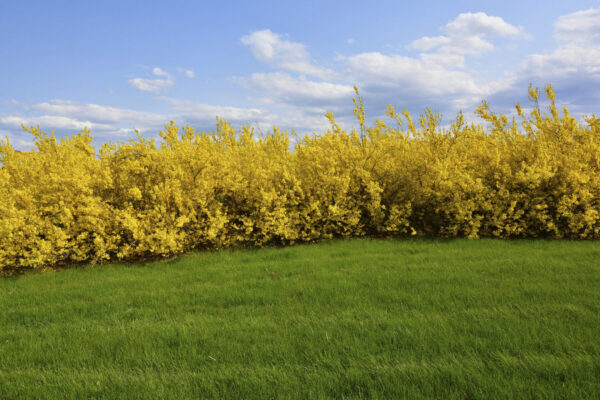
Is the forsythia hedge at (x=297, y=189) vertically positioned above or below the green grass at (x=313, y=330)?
above

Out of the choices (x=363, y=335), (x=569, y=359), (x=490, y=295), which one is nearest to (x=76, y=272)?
(x=363, y=335)

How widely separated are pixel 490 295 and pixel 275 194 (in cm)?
366

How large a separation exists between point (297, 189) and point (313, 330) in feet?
11.8

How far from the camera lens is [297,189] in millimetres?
6613

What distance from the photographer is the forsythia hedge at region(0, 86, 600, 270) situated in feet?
19.5

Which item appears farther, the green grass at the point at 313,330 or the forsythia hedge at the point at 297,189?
the forsythia hedge at the point at 297,189

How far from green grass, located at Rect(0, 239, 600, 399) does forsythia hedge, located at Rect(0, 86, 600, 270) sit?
87cm

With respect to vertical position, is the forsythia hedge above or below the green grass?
above

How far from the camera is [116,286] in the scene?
481 cm

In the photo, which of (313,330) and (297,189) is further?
(297,189)

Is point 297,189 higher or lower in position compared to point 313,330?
higher

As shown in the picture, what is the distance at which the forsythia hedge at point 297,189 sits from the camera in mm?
5945

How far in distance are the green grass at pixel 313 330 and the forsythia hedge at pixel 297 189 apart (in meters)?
0.87

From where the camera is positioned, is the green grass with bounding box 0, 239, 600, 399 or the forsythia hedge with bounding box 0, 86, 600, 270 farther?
the forsythia hedge with bounding box 0, 86, 600, 270
